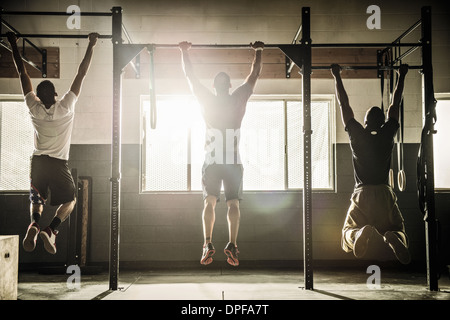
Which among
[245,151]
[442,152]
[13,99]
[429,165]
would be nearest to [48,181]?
[13,99]

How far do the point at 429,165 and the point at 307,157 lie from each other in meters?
1.38

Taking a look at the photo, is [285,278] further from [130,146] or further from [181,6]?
[181,6]

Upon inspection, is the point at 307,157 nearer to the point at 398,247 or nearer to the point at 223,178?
the point at 223,178

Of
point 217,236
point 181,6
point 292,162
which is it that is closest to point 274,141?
point 292,162

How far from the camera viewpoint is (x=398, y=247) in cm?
352

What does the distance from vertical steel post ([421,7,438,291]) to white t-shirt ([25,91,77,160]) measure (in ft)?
12.8

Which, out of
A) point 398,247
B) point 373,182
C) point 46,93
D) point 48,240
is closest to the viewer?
point 398,247

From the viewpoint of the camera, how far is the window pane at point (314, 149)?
19.5 feet

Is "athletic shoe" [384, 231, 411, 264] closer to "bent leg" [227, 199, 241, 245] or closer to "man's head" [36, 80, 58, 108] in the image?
"bent leg" [227, 199, 241, 245]

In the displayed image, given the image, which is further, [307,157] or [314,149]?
[314,149]

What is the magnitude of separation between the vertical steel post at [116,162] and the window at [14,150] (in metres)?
2.45

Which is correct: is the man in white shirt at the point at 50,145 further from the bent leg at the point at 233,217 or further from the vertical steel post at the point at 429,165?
the vertical steel post at the point at 429,165

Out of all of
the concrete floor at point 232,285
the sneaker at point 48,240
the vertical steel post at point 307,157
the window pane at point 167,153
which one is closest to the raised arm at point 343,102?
the vertical steel post at point 307,157

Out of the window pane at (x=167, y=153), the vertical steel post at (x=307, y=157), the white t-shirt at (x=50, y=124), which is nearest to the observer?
the white t-shirt at (x=50, y=124)
